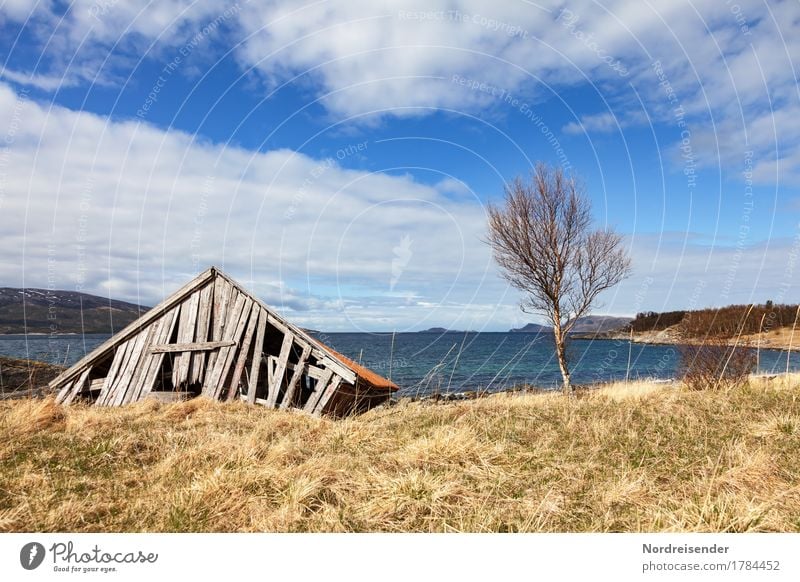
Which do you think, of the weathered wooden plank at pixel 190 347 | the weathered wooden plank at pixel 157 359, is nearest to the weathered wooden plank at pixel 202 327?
the weathered wooden plank at pixel 190 347

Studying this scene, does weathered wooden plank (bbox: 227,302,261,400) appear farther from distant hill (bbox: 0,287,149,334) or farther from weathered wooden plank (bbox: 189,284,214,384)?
distant hill (bbox: 0,287,149,334)

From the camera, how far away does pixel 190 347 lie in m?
12.0

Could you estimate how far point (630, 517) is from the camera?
3807 mm

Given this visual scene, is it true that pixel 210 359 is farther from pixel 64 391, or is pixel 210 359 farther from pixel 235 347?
pixel 64 391

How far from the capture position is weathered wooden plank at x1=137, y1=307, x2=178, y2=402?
12.2 metres

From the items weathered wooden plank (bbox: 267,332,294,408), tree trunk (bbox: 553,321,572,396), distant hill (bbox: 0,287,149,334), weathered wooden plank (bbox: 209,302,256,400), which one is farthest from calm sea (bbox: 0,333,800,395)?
distant hill (bbox: 0,287,149,334)

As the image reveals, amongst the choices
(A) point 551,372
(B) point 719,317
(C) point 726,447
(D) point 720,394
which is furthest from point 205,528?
(A) point 551,372

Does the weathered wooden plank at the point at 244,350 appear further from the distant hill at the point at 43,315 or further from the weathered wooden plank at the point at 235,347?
the distant hill at the point at 43,315

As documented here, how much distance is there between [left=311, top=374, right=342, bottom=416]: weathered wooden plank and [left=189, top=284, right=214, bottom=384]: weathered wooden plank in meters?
3.49

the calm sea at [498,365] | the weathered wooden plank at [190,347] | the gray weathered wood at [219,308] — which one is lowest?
the calm sea at [498,365]

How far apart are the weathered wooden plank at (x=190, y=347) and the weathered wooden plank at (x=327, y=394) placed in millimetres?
2815

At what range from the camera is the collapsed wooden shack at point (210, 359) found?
11297 millimetres
